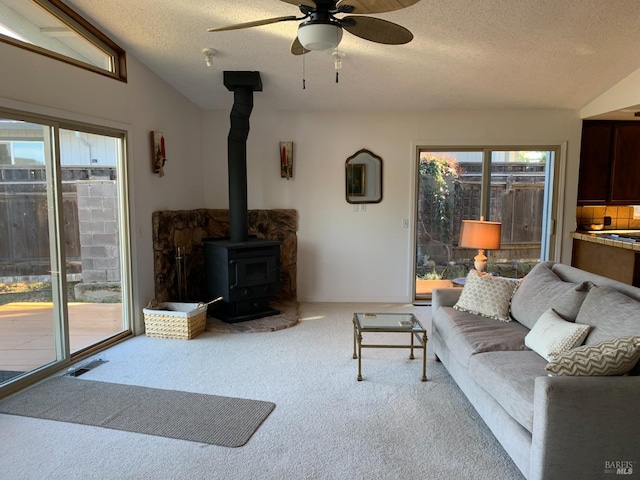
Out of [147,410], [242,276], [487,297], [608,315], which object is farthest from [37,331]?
[608,315]

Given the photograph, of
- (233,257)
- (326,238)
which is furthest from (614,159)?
(233,257)

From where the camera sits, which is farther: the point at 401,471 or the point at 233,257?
the point at 233,257

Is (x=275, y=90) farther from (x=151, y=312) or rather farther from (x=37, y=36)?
(x=151, y=312)

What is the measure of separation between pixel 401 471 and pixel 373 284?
348 centimetres

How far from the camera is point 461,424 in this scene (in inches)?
105

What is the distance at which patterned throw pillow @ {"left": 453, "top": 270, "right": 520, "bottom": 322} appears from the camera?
3354 millimetres

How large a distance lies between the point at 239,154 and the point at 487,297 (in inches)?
116

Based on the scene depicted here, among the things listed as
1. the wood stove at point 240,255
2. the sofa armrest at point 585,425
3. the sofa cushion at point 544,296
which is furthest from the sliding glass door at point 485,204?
the sofa armrest at point 585,425

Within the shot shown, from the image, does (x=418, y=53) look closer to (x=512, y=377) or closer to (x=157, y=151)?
(x=157, y=151)

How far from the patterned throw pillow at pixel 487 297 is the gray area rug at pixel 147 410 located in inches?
67.7

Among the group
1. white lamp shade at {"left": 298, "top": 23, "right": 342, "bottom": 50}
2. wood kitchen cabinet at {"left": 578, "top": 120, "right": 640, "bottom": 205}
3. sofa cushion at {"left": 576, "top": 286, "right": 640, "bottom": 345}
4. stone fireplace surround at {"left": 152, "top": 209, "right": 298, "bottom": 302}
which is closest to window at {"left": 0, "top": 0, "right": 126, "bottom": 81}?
stone fireplace surround at {"left": 152, "top": 209, "right": 298, "bottom": 302}

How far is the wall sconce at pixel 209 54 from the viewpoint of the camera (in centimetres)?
401

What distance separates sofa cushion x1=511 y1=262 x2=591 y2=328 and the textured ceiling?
192cm

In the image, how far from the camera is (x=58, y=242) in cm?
344
